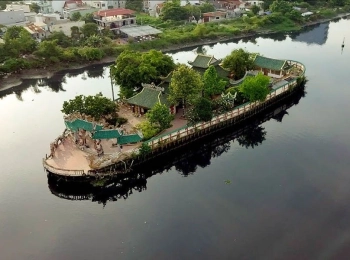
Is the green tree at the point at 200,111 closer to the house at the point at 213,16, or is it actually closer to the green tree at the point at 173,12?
the green tree at the point at 173,12

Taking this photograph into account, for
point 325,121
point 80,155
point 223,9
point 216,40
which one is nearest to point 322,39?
point 216,40

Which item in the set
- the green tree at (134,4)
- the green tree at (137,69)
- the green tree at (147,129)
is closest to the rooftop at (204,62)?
the green tree at (137,69)

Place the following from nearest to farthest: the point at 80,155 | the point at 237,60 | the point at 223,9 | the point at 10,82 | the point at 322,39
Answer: the point at 80,155, the point at 237,60, the point at 10,82, the point at 322,39, the point at 223,9

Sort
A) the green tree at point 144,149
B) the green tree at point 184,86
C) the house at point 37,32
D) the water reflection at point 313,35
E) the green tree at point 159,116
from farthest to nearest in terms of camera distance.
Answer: the water reflection at point 313,35
the house at point 37,32
the green tree at point 184,86
the green tree at point 159,116
the green tree at point 144,149

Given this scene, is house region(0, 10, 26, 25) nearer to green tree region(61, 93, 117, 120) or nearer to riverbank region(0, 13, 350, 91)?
riverbank region(0, 13, 350, 91)

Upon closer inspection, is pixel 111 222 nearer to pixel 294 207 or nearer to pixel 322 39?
pixel 294 207

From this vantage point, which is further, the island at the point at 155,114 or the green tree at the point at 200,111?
the green tree at the point at 200,111

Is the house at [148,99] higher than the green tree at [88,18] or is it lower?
lower
